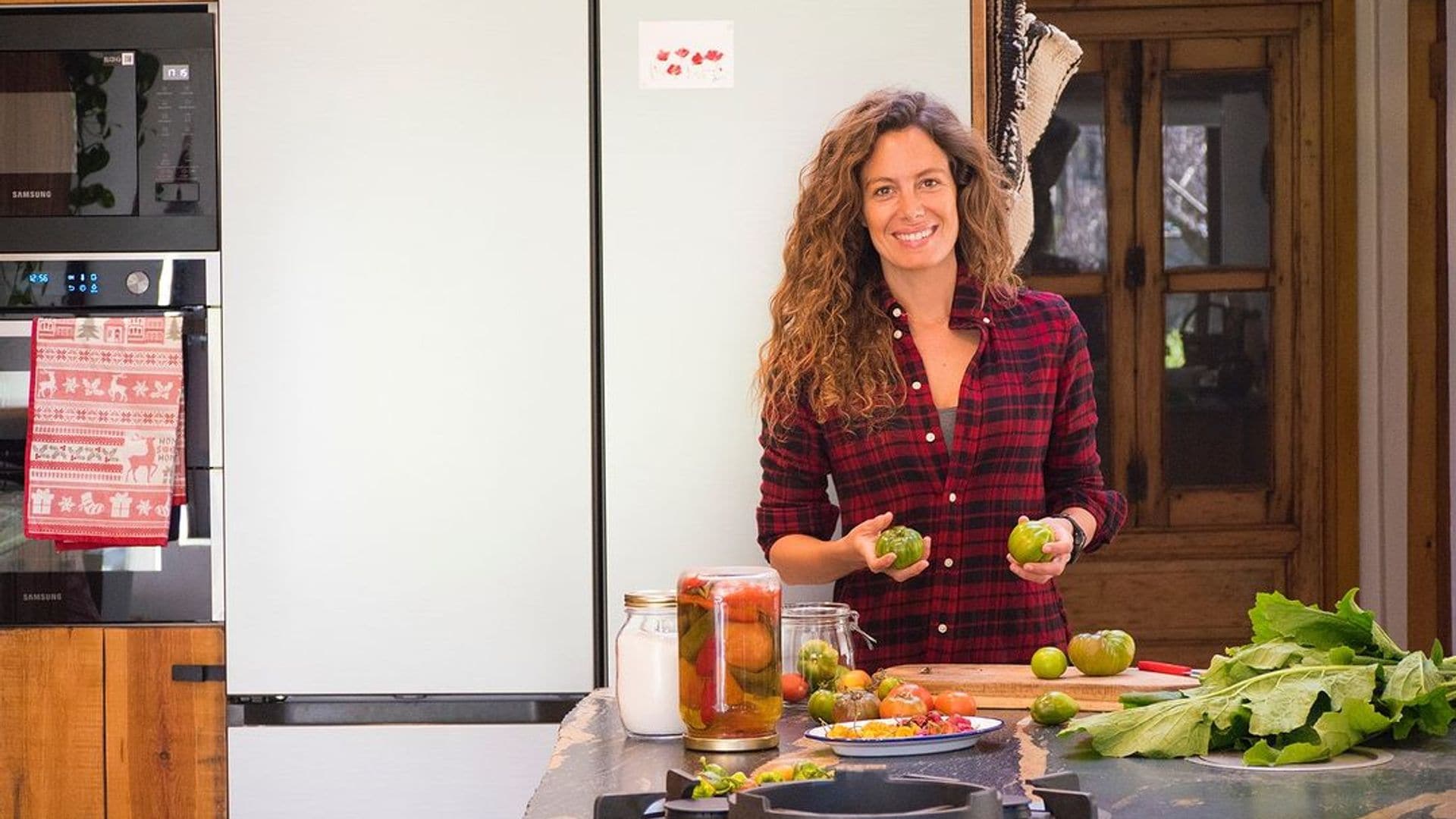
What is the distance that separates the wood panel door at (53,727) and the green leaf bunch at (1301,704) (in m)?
1.87

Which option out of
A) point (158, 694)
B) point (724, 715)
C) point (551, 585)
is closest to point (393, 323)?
point (551, 585)

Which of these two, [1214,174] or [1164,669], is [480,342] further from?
[1214,174]

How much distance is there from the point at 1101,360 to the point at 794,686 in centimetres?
359

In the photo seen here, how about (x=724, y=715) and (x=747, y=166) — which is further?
(x=747, y=166)

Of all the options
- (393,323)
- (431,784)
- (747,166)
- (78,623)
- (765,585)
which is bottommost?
(431,784)

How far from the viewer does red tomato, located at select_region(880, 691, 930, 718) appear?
1709 mm

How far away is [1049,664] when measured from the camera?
6.42ft

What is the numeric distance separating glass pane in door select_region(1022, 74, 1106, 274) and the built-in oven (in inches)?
116

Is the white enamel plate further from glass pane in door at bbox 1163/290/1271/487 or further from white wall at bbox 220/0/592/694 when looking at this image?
glass pane in door at bbox 1163/290/1271/487

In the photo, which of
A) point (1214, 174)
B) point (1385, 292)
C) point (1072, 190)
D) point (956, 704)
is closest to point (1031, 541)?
point (956, 704)

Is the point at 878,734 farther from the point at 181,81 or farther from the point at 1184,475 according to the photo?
the point at 1184,475

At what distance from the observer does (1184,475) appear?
527 cm

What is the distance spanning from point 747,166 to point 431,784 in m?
1.18

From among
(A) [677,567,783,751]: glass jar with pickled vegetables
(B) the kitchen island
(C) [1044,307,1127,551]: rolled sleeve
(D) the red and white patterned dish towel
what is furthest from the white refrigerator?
(A) [677,567,783,751]: glass jar with pickled vegetables
